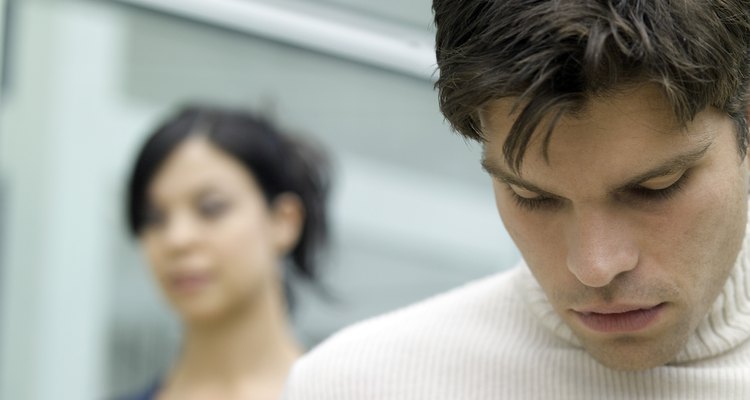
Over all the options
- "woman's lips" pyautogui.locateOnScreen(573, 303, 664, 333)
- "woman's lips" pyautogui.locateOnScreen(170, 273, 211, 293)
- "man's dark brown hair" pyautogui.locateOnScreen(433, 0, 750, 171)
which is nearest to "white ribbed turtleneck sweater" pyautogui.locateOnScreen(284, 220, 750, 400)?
"woman's lips" pyautogui.locateOnScreen(573, 303, 664, 333)

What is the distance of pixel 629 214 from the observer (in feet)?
3.62

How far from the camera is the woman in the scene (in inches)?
98.7

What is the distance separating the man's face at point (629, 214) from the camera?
1.08m

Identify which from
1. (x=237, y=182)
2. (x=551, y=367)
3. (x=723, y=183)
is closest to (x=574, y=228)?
(x=723, y=183)

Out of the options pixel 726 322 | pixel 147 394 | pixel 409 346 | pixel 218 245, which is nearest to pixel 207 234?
pixel 218 245

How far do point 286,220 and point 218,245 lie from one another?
0.71 feet

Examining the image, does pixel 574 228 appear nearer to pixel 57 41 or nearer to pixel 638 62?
pixel 638 62

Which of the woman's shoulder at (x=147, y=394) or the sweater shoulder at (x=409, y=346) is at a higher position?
the sweater shoulder at (x=409, y=346)

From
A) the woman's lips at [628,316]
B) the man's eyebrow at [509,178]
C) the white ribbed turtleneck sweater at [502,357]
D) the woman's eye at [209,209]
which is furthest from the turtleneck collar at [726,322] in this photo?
the woman's eye at [209,209]

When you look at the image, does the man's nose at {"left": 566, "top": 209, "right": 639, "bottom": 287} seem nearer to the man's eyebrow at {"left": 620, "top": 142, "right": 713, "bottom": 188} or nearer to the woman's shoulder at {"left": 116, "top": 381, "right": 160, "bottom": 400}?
the man's eyebrow at {"left": 620, "top": 142, "right": 713, "bottom": 188}

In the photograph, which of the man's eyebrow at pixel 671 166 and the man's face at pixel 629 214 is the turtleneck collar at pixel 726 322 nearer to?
the man's face at pixel 629 214

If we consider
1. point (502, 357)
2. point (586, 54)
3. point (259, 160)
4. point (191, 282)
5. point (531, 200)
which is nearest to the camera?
point (586, 54)

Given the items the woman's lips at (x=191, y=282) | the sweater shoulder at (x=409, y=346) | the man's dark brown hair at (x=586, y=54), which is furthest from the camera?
the woman's lips at (x=191, y=282)

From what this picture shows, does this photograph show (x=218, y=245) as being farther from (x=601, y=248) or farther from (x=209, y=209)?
(x=601, y=248)
